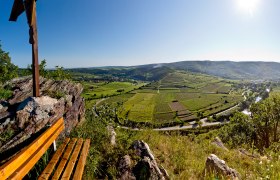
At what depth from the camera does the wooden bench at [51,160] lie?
9.79 feet

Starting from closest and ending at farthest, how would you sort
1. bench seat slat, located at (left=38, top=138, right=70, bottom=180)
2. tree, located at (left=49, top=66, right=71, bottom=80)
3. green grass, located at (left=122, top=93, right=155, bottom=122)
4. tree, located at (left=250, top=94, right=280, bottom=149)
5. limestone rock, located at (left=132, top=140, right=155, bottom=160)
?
bench seat slat, located at (left=38, top=138, right=70, bottom=180) < limestone rock, located at (left=132, top=140, right=155, bottom=160) < tree, located at (left=49, top=66, right=71, bottom=80) < tree, located at (left=250, top=94, right=280, bottom=149) < green grass, located at (left=122, top=93, right=155, bottom=122)

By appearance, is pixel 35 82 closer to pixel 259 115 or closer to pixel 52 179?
pixel 52 179

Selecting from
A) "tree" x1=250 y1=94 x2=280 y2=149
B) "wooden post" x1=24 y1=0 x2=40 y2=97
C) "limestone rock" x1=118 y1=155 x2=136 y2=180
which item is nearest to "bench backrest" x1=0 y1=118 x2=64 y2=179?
"limestone rock" x1=118 y1=155 x2=136 y2=180

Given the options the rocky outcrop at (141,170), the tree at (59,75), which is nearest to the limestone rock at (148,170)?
the rocky outcrop at (141,170)

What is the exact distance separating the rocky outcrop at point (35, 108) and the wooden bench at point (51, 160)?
0.57 m

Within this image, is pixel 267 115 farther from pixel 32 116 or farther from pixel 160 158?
pixel 32 116

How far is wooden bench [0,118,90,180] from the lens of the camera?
298cm

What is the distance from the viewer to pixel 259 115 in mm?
30984

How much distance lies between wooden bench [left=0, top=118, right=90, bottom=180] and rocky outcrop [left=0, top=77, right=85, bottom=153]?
57 cm

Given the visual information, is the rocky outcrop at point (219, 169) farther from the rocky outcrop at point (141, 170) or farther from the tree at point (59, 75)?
the tree at point (59, 75)

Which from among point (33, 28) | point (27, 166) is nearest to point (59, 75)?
point (33, 28)

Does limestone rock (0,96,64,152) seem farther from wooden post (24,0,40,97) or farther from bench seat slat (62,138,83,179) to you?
bench seat slat (62,138,83,179)

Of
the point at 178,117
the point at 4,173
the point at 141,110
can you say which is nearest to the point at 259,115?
the point at 4,173

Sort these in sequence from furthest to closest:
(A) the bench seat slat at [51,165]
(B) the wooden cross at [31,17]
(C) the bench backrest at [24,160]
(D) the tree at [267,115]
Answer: (D) the tree at [267,115] < (B) the wooden cross at [31,17] < (A) the bench seat slat at [51,165] < (C) the bench backrest at [24,160]
